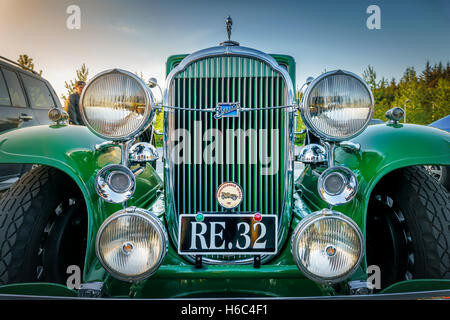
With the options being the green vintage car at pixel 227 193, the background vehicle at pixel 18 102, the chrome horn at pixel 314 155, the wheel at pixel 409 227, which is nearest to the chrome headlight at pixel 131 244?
the green vintage car at pixel 227 193

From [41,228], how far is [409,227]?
1.89 meters

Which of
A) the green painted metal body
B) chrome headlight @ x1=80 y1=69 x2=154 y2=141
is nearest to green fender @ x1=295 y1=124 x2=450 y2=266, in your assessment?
the green painted metal body

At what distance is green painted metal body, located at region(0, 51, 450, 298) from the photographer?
1.59 metres

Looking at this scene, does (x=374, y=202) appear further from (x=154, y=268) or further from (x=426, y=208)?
(x=154, y=268)

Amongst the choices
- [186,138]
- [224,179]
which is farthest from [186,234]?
[186,138]

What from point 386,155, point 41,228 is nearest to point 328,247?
point 386,155

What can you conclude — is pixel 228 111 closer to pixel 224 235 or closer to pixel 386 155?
pixel 224 235

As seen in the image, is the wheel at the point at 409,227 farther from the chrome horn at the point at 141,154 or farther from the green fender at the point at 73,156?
the green fender at the point at 73,156

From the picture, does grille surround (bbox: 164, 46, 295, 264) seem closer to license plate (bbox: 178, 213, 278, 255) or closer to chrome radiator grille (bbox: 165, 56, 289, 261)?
chrome radiator grille (bbox: 165, 56, 289, 261)

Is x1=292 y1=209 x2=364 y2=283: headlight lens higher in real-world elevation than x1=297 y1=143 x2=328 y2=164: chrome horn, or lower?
lower

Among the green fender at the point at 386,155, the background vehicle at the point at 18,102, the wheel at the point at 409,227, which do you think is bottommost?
the wheel at the point at 409,227

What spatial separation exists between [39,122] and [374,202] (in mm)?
4295

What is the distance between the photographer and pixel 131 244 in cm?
142

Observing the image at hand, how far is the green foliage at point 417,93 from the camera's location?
1571cm
